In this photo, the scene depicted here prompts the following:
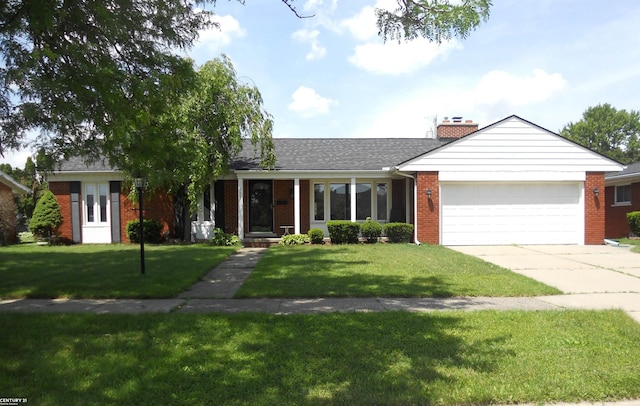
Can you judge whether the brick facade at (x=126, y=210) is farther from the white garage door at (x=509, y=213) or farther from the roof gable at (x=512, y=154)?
the white garage door at (x=509, y=213)

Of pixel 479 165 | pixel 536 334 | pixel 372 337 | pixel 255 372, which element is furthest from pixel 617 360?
pixel 479 165

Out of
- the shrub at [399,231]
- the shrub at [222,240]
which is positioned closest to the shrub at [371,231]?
the shrub at [399,231]

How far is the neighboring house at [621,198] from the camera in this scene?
17.0 metres

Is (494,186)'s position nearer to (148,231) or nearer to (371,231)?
(371,231)

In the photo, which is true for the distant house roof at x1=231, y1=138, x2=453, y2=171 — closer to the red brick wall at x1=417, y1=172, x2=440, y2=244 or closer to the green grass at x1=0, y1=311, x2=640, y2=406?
the red brick wall at x1=417, y1=172, x2=440, y2=244

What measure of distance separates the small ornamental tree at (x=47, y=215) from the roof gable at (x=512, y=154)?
13.4m

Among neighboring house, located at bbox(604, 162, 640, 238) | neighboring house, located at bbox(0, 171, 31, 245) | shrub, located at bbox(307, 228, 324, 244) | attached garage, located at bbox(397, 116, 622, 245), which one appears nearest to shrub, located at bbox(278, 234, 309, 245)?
shrub, located at bbox(307, 228, 324, 244)

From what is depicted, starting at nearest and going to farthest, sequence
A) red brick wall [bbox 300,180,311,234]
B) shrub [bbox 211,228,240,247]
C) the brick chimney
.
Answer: shrub [bbox 211,228,240,247] → red brick wall [bbox 300,180,311,234] → the brick chimney

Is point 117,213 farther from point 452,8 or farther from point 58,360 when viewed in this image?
point 452,8

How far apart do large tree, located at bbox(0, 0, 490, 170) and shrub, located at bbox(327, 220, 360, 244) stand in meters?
8.71

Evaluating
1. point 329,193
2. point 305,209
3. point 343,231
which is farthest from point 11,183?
point 343,231

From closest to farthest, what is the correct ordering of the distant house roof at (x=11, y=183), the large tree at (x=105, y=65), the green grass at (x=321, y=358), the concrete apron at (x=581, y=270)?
1. the green grass at (x=321, y=358)
2. the large tree at (x=105, y=65)
3. the concrete apron at (x=581, y=270)
4. the distant house roof at (x=11, y=183)

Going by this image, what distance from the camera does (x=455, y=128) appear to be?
19859mm

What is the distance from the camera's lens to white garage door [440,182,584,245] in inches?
569
